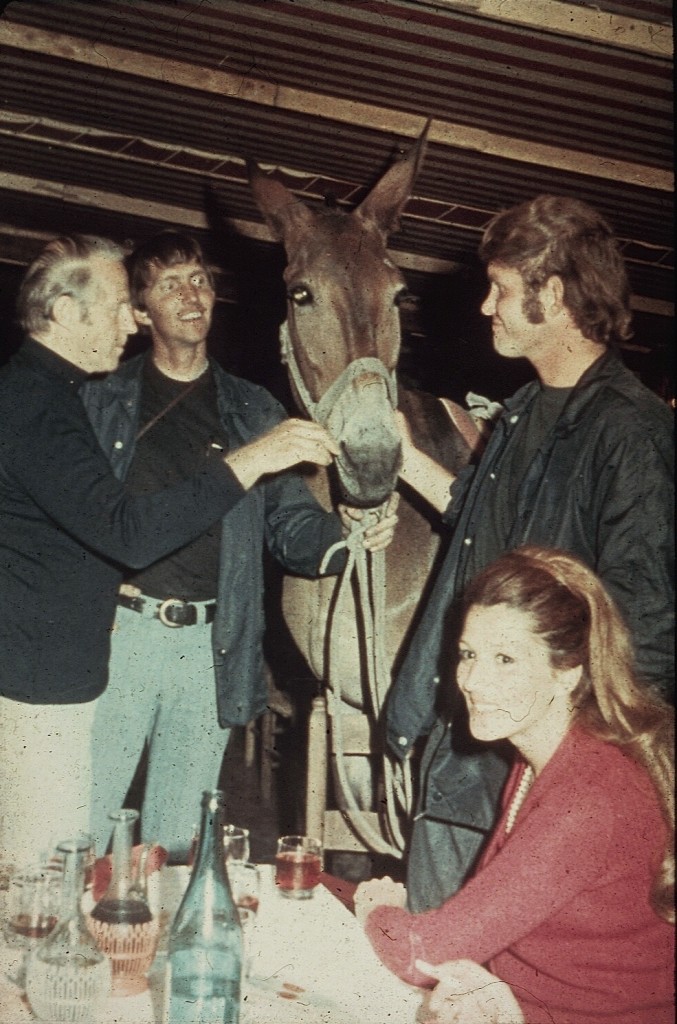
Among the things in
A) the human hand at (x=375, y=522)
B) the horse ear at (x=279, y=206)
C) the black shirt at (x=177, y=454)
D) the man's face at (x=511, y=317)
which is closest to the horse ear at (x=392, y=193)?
the horse ear at (x=279, y=206)

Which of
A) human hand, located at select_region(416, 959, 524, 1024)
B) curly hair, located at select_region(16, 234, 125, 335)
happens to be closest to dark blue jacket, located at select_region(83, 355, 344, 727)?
curly hair, located at select_region(16, 234, 125, 335)

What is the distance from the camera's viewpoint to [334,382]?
229 centimetres

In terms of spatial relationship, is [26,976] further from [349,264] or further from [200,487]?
[349,264]

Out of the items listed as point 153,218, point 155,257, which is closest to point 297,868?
point 155,257

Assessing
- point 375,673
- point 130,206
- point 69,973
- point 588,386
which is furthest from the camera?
point 130,206

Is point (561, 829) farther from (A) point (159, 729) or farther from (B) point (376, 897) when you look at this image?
(A) point (159, 729)

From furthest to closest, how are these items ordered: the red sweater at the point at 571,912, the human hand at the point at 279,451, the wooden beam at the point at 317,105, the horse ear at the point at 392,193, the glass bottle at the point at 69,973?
the horse ear at the point at 392,193 → the wooden beam at the point at 317,105 → the human hand at the point at 279,451 → the red sweater at the point at 571,912 → the glass bottle at the point at 69,973

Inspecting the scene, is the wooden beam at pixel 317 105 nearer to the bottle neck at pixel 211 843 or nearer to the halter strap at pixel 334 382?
the halter strap at pixel 334 382

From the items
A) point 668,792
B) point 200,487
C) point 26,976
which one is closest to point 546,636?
point 668,792

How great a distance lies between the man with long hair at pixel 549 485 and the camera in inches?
70.7

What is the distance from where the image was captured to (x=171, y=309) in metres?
2.33

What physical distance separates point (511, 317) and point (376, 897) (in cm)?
115

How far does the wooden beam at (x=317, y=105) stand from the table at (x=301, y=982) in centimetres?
176

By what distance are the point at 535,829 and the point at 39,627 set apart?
1181 mm
